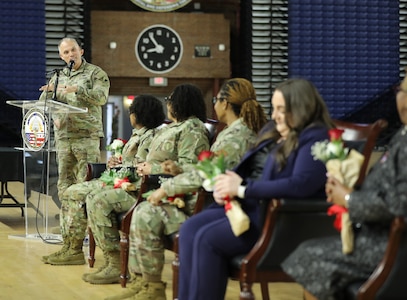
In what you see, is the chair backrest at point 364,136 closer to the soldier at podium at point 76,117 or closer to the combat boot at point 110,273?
the combat boot at point 110,273

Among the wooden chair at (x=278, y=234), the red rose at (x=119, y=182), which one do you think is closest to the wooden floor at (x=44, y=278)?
the red rose at (x=119, y=182)

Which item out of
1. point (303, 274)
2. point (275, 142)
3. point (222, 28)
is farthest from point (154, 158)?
point (222, 28)

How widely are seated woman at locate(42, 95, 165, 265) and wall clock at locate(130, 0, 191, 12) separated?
32.9 feet

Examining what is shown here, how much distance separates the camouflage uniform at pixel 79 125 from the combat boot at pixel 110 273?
1.47 metres

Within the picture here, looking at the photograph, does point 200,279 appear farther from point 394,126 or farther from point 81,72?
point 394,126

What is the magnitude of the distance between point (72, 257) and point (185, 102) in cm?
172

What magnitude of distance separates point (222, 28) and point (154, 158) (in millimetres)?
11224

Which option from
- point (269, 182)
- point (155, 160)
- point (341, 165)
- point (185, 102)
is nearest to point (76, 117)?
point (155, 160)

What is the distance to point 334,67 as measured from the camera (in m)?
15.9

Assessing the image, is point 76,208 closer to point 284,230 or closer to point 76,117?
point 76,117

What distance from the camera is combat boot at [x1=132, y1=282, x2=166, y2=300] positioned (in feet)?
13.8

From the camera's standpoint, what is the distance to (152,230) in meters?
A: 4.16

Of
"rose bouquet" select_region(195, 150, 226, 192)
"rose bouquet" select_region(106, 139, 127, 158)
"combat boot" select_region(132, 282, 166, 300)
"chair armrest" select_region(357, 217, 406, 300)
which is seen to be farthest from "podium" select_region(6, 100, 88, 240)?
"chair armrest" select_region(357, 217, 406, 300)

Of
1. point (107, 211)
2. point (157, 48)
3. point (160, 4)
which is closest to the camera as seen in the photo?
point (107, 211)
